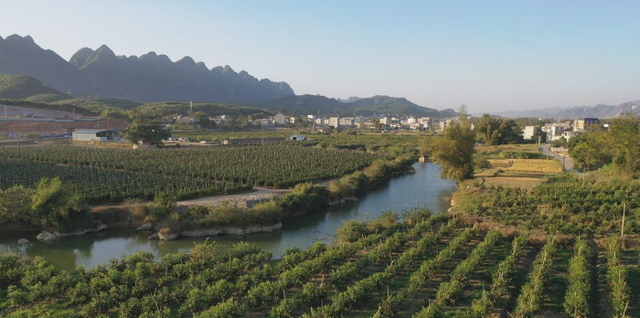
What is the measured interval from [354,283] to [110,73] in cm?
16758

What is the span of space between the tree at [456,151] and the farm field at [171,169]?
6480mm

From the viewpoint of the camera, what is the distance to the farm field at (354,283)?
7.84m

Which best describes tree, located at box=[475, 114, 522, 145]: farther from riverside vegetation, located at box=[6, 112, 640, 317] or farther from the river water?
riverside vegetation, located at box=[6, 112, 640, 317]

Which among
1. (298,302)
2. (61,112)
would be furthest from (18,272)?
(61,112)

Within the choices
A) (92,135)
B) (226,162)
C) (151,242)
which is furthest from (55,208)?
(92,135)


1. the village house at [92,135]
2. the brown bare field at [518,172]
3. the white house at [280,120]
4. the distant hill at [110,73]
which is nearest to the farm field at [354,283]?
the brown bare field at [518,172]

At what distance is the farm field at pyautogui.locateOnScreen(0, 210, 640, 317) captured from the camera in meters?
7.84

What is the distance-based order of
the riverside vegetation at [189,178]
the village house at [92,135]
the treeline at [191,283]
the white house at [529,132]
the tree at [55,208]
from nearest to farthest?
the treeline at [191,283] < the tree at [55,208] < the riverside vegetation at [189,178] < the village house at [92,135] < the white house at [529,132]

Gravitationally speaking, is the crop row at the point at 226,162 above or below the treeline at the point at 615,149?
below

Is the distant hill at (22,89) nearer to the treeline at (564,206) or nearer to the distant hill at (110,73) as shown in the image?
the distant hill at (110,73)

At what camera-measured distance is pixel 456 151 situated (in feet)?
78.2

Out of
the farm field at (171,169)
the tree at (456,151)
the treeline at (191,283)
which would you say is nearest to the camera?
the treeline at (191,283)

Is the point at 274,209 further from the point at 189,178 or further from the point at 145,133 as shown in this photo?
the point at 145,133

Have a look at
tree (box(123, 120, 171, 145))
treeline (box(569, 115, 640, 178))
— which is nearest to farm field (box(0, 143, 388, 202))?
tree (box(123, 120, 171, 145))
